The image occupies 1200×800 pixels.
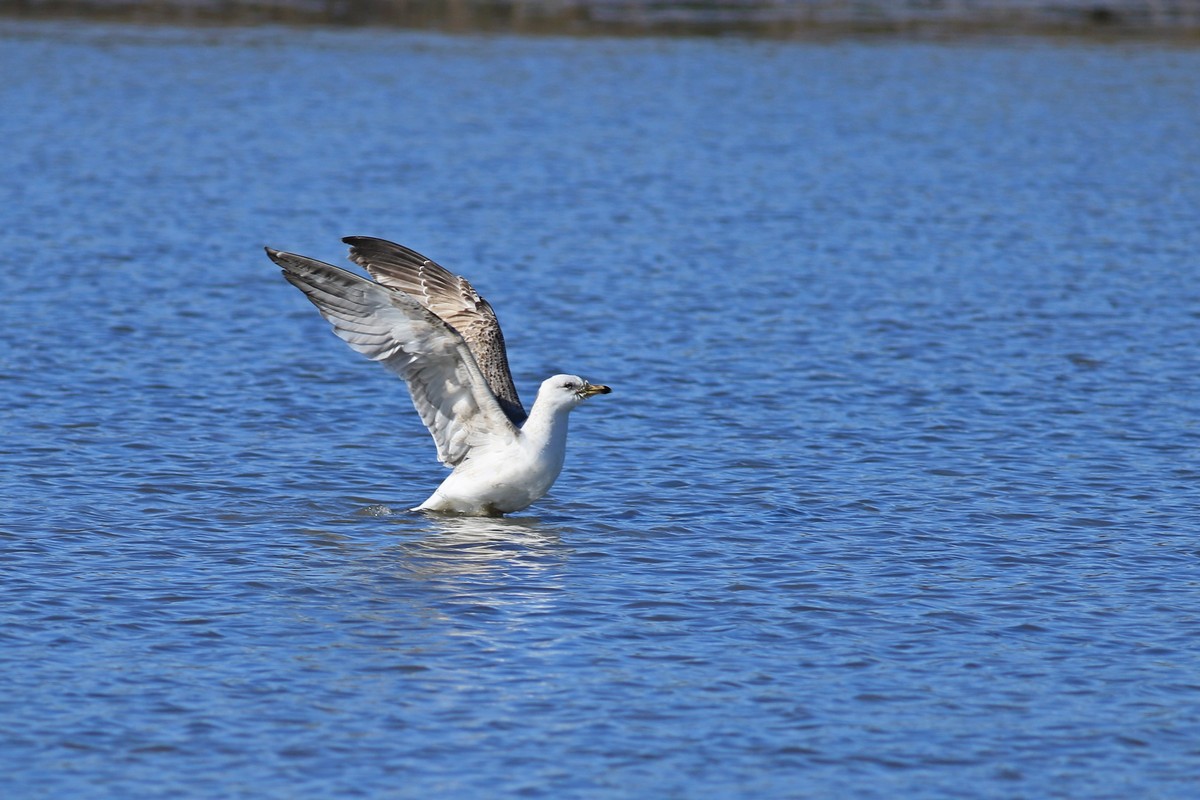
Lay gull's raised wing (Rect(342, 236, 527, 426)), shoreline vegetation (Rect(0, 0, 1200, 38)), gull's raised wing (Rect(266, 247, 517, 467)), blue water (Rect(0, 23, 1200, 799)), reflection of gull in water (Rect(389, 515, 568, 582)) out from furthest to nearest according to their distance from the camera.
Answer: shoreline vegetation (Rect(0, 0, 1200, 38)) → gull's raised wing (Rect(342, 236, 527, 426)) → gull's raised wing (Rect(266, 247, 517, 467)) → reflection of gull in water (Rect(389, 515, 568, 582)) → blue water (Rect(0, 23, 1200, 799))

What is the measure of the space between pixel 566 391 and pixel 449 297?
6.47 feet

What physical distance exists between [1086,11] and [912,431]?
49.3 m

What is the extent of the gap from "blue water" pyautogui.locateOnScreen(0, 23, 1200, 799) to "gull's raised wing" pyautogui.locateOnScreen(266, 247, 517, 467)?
29.4 inches

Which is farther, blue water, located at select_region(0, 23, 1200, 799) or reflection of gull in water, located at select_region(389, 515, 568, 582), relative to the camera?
reflection of gull in water, located at select_region(389, 515, 568, 582)

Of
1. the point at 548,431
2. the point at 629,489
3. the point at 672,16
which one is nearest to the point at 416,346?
the point at 548,431

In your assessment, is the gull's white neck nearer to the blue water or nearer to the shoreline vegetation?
the blue water

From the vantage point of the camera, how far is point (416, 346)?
12.2 m

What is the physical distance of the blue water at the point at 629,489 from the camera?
9.01 meters

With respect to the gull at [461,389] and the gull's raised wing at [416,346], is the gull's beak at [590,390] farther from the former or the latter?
the gull's raised wing at [416,346]

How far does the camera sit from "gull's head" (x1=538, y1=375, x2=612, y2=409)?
12.8m

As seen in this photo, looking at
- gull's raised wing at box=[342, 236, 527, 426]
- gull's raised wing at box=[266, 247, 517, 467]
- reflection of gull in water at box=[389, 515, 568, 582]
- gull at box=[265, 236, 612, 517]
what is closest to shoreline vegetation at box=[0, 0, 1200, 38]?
gull's raised wing at box=[342, 236, 527, 426]

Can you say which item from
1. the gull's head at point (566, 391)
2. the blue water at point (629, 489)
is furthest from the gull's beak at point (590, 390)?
the blue water at point (629, 489)

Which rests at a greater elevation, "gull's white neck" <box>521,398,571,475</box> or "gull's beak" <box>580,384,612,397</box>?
"gull's beak" <box>580,384,612,397</box>

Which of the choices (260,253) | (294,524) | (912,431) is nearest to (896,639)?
(294,524)
